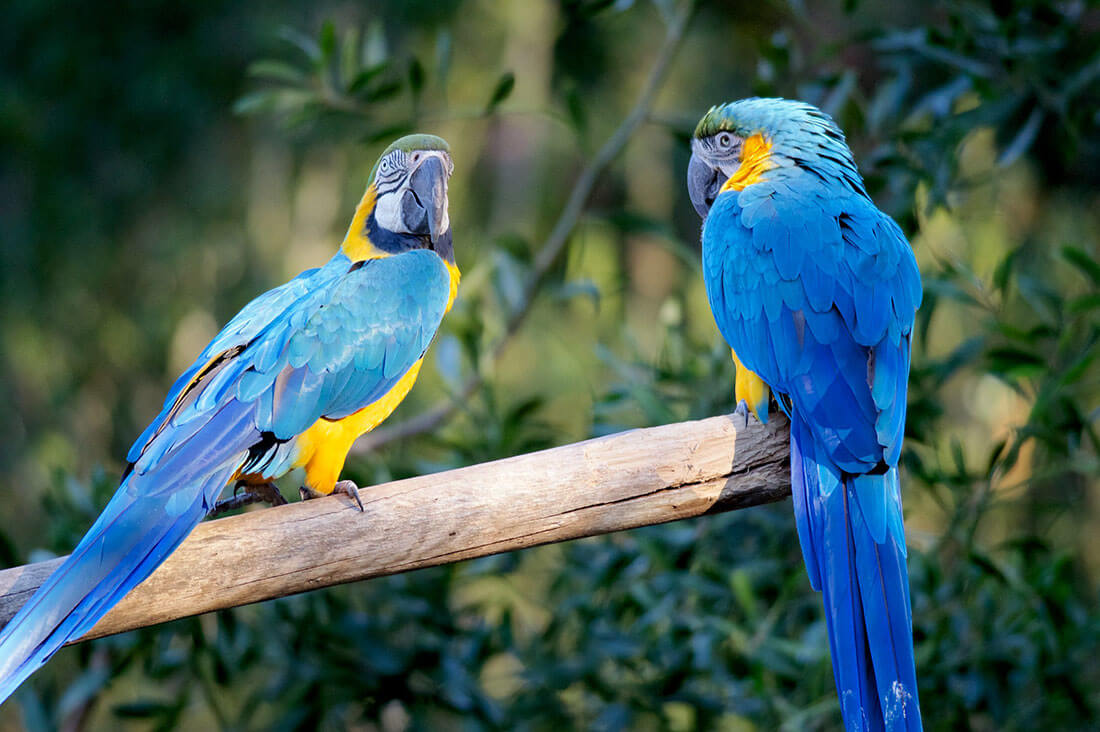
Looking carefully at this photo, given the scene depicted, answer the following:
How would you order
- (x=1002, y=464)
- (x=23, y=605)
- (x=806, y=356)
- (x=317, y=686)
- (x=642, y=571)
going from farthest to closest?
(x=642, y=571) → (x=317, y=686) → (x=1002, y=464) → (x=806, y=356) → (x=23, y=605)

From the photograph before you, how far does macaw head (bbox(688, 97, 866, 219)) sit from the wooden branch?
506 mm

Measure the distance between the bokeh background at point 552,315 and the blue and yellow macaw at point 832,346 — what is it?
0.52m

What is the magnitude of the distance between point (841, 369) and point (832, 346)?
5 cm

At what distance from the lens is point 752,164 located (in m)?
1.87

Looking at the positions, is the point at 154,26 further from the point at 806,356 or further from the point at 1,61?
the point at 806,356

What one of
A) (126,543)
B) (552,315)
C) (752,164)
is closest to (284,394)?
(126,543)

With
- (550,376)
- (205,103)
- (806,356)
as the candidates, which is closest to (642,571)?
(806,356)

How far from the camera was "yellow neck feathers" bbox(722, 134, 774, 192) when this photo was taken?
6.00 feet

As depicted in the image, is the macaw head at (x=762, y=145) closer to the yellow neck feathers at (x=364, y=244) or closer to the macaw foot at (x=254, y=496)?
the yellow neck feathers at (x=364, y=244)

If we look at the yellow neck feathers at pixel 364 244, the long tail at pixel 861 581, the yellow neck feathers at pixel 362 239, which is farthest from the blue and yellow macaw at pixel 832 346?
the yellow neck feathers at pixel 362 239

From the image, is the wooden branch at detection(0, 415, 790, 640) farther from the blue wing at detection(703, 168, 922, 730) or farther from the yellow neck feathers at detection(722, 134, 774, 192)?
the yellow neck feathers at detection(722, 134, 774, 192)

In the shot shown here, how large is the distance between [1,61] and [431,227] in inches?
132

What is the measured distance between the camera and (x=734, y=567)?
2.46 meters

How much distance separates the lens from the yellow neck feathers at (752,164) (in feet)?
6.00
